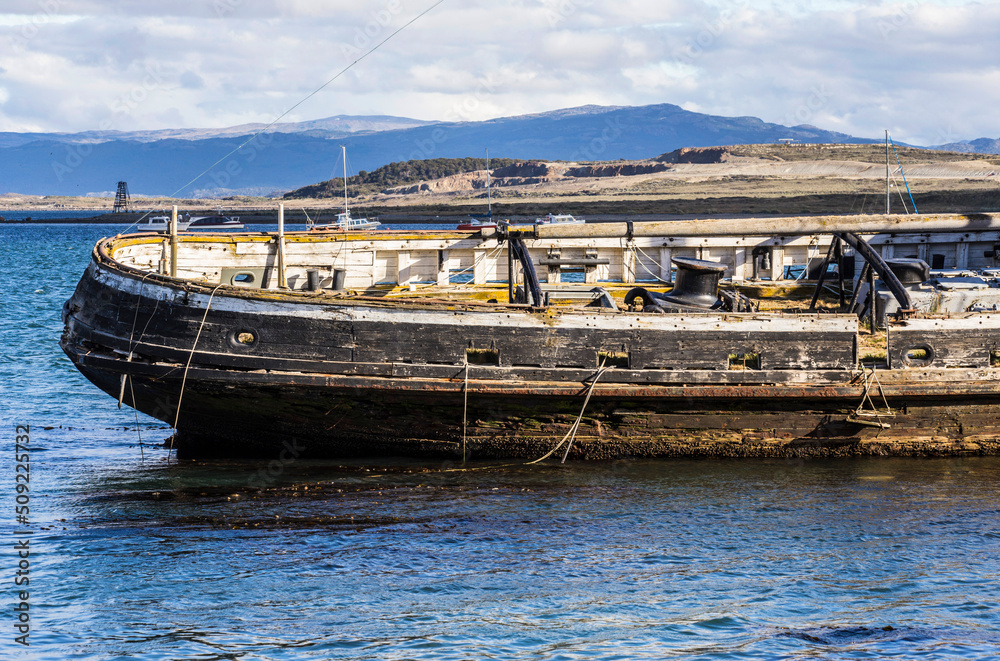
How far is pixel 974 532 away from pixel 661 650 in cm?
467

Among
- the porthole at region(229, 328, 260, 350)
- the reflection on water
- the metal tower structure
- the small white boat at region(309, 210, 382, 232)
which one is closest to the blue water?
the reflection on water

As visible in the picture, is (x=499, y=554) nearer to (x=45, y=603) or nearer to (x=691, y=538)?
(x=691, y=538)

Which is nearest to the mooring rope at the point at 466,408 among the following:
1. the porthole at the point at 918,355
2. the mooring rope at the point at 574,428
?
the mooring rope at the point at 574,428

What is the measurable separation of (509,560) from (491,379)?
2546 millimetres

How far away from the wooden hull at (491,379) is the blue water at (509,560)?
45 centimetres

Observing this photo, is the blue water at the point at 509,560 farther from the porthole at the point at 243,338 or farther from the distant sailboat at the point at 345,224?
the distant sailboat at the point at 345,224

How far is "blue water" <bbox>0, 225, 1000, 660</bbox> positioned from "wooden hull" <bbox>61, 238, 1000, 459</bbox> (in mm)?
448

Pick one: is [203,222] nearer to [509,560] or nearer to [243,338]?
[243,338]

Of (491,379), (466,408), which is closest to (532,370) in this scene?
(491,379)

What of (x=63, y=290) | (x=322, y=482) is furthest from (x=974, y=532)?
(x=63, y=290)

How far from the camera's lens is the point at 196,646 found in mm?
7391

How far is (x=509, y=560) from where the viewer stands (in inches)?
360

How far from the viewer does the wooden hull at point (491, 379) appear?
11.0 m

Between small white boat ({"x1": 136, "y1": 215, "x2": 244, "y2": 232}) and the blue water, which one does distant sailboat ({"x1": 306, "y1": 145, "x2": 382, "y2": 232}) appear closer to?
the blue water
